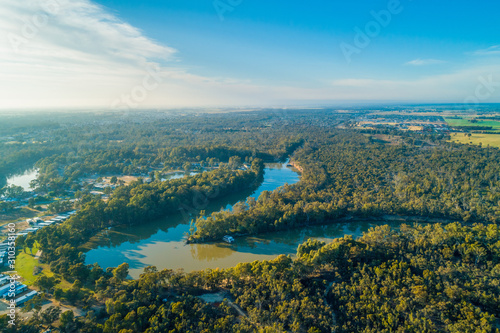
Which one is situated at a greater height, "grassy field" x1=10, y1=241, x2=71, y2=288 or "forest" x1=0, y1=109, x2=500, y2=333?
"forest" x1=0, y1=109, x2=500, y2=333

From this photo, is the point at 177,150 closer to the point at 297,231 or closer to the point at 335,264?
the point at 297,231

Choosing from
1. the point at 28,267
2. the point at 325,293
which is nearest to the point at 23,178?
the point at 28,267

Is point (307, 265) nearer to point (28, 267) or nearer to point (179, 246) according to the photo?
point (179, 246)

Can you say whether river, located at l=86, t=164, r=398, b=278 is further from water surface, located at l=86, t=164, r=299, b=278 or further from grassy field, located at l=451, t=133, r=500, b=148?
grassy field, located at l=451, t=133, r=500, b=148

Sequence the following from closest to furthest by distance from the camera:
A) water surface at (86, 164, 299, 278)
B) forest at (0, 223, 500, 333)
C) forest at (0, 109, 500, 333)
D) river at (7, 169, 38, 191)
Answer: forest at (0, 223, 500, 333) < forest at (0, 109, 500, 333) < water surface at (86, 164, 299, 278) < river at (7, 169, 38, 191)

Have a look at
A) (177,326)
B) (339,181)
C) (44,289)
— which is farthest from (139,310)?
(339,181)

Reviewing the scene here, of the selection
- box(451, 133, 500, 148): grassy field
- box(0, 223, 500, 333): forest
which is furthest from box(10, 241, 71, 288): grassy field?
box(451, 133, 500, 148): grassy field
